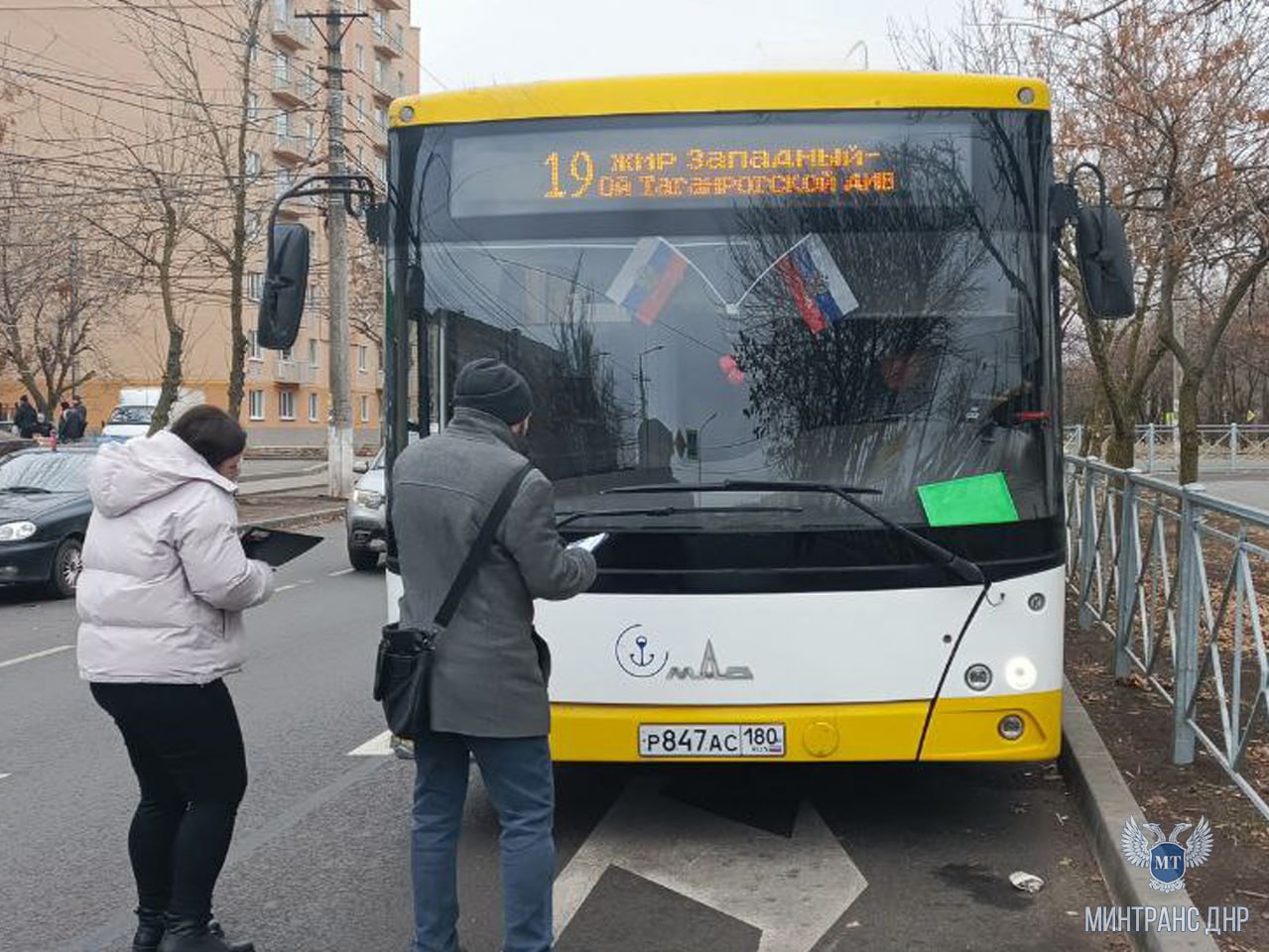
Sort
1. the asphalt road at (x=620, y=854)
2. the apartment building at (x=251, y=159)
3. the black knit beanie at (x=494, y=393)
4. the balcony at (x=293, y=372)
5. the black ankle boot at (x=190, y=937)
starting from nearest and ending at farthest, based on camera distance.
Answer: the black knit beanie at (x=494, y=393) → the black ankle boot at (x=190, y=937) → the asphalt road at (x=620, y=854) → the apartment building at (x=251, y=159) → the balcony at (x=293, y=372)

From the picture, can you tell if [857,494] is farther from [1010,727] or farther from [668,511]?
[1010,727]

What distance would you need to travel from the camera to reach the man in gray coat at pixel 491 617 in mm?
3795

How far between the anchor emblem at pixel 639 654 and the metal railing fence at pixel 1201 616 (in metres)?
2.25

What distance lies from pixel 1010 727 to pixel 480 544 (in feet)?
7.98

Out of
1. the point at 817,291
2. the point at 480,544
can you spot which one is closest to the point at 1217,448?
the point at 817,291

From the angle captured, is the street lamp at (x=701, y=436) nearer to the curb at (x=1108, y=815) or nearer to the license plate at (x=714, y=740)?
the license plate at (x=714, y=740)

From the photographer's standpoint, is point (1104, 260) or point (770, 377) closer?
point (770, 377)

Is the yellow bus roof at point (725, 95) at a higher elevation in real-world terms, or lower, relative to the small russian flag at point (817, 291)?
higher

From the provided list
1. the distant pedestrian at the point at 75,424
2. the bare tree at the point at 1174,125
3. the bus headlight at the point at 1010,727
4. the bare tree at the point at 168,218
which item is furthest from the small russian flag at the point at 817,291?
the distant pedestrian at the point at 75,424

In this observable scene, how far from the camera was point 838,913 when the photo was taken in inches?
187

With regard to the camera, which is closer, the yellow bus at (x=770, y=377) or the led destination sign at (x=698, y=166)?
the yellow bus at (x=770, y=377)

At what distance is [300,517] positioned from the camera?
910 inches

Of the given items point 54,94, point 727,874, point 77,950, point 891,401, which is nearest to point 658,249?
point 891,401

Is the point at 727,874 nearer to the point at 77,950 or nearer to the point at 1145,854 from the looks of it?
the point at 1145,854
